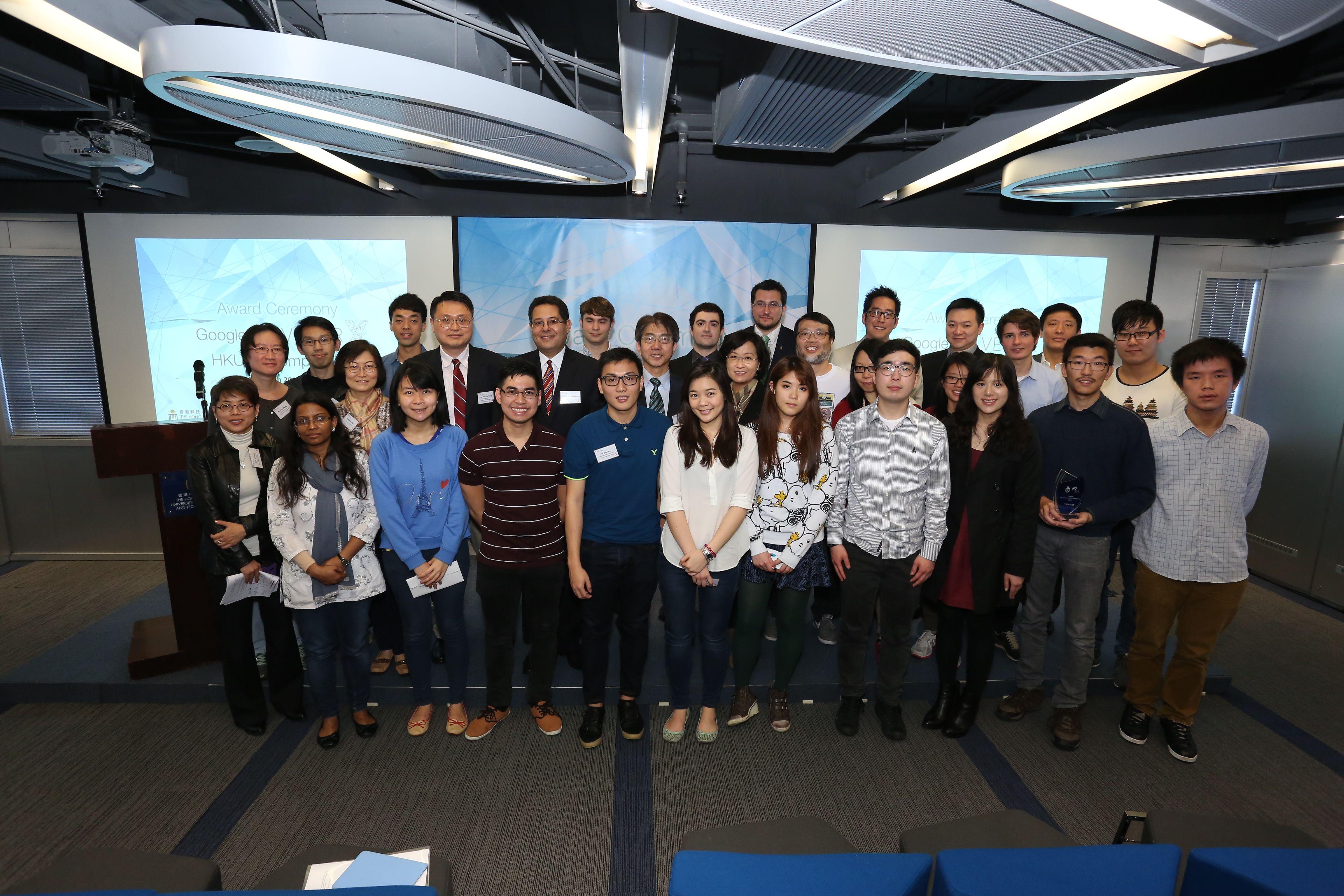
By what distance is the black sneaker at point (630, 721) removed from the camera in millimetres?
2945

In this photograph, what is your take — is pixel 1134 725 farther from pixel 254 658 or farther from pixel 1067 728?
pixel 254 658

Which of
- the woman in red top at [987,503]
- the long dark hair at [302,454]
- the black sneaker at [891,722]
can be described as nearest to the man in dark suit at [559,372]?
the long dark hair at [302,454]

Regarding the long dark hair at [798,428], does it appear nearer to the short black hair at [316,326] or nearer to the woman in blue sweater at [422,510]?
the woman in blue sweater at [422,510]

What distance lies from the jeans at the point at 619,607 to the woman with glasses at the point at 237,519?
1402mm

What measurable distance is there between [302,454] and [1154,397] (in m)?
4.09

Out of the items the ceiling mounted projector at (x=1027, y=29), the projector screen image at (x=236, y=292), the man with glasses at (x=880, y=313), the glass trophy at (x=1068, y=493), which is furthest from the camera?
the projector screen image at (x=236, y=292)

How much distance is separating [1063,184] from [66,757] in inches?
229

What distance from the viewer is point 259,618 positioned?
14.0ft

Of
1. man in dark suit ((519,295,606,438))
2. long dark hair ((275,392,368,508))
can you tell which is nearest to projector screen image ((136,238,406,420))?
man in dark suit ((519,295,606,438))

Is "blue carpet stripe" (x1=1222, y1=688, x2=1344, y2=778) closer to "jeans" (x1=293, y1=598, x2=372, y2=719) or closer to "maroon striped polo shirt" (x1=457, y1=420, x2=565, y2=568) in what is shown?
"maroon striped polo shirt" (x1=457, y1=420, x2=565, y2=568)

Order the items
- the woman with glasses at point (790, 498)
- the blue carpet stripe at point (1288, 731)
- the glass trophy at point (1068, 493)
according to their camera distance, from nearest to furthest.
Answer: the woman with glasses at point (790, 498) → the glass trophy at point (1068, 493) → the blue carpet stripe at point (1288, 731)

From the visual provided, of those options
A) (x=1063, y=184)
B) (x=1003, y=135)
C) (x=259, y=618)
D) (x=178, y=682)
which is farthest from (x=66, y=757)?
(x=1063, y=184)

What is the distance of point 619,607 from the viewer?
287 centimetres

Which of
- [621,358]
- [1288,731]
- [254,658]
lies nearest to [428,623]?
[254,658]
